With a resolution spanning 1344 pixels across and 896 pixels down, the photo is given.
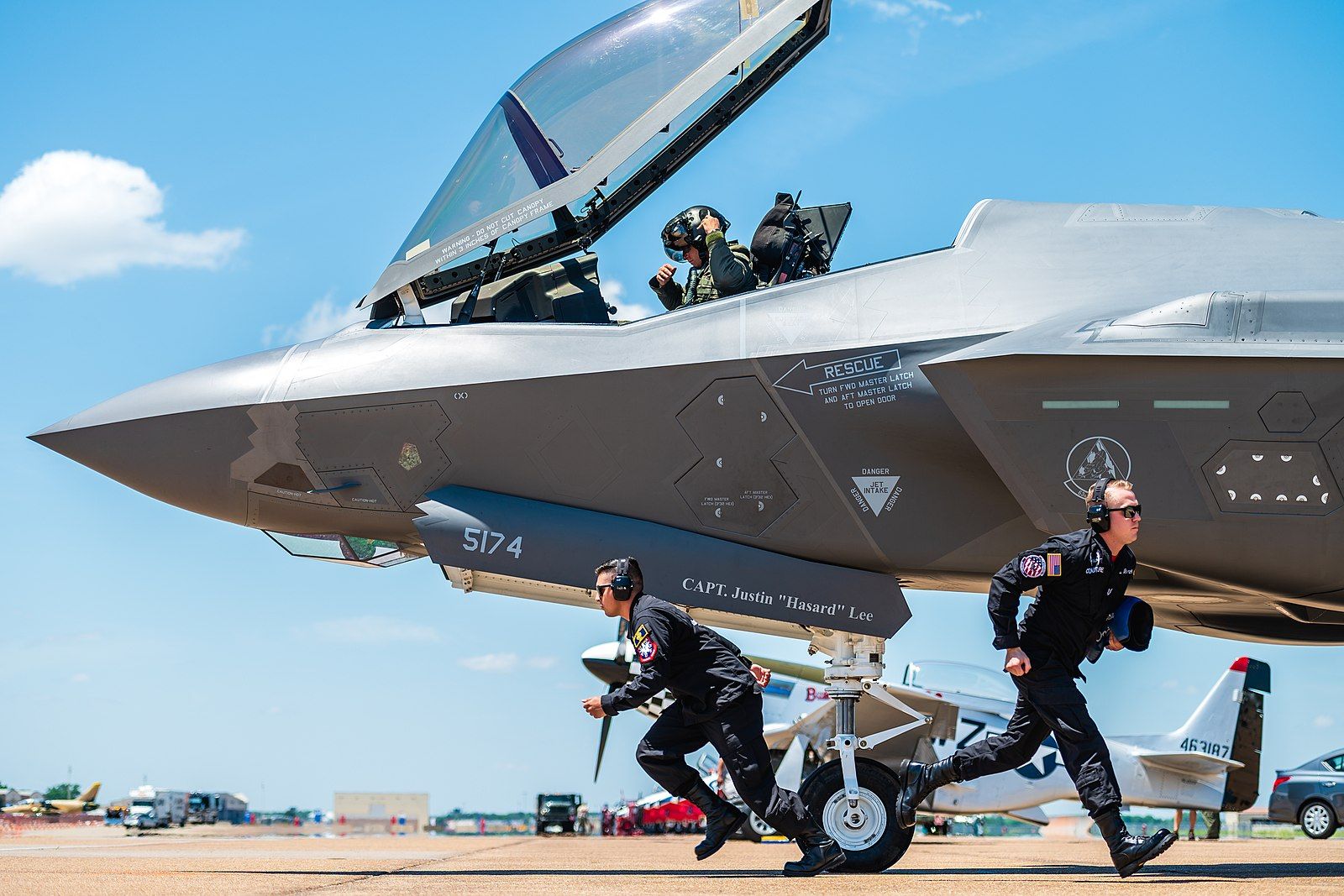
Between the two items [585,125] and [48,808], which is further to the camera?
[48,808]

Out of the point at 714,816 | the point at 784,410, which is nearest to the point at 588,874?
the point at 714,816

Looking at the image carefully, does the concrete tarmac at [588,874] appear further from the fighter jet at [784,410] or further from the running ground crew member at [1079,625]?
the fighter jet at [784,410]

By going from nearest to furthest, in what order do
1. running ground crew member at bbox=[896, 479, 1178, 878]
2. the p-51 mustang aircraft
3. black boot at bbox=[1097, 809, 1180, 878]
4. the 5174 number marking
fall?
black boot at bbox=[1097, 809, 1180, 878], running ground crew member at bbox=[896, 479, 1178, 878], the 5174 number marking, the p-51 mustang aircraft

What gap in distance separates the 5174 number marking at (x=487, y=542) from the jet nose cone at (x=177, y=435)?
176 cm

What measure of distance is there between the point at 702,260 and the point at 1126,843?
5.29m

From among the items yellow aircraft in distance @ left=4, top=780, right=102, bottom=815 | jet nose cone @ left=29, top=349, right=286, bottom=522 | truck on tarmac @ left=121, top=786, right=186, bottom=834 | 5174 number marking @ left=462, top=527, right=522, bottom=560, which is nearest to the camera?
5174 number marking @ left=462, top=527, right=522, bottom=560

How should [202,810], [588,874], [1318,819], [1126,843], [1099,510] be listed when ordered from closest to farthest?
1. [1126,843]
2. [1099,510]
3. [588,874]
4. [1318,819]
5. [202,810]

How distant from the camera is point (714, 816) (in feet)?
22.9

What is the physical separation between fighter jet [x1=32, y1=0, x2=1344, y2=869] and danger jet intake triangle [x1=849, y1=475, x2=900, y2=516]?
0.01 meters

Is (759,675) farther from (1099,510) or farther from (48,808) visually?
(48,808)

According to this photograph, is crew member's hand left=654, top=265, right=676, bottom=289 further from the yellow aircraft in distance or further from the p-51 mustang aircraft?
the yellow aircraft in distance

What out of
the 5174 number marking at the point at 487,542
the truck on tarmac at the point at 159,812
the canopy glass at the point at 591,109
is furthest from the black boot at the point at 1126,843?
the truck on tarmac at the point at 159,812

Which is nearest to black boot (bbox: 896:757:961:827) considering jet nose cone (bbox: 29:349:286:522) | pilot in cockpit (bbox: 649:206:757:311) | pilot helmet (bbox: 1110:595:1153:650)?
pilot helmet (bbox: 1110:595:1153:650)

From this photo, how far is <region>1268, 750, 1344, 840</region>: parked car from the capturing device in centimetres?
2375
